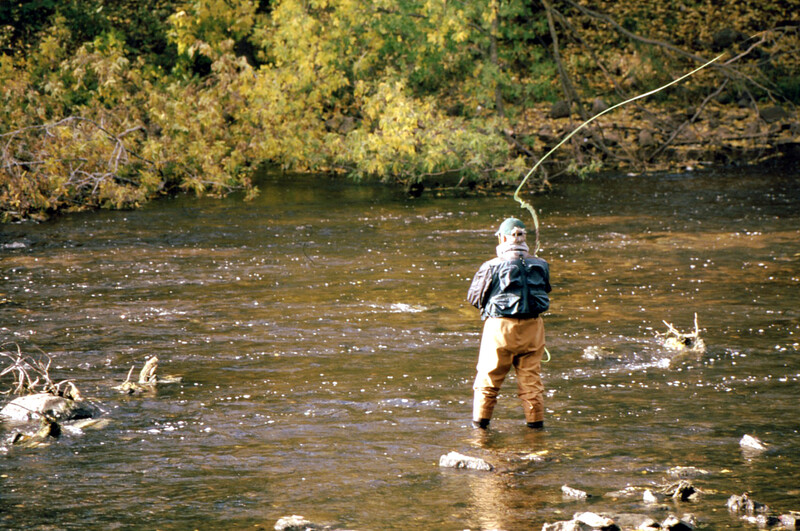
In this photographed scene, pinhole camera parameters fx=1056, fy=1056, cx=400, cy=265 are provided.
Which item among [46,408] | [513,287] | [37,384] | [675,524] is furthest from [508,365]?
[37,384]

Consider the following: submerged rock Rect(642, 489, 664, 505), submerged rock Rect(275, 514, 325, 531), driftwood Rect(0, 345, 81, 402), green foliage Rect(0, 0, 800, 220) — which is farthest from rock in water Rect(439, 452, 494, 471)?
green foliage Rect(0, 0, 800, 220)

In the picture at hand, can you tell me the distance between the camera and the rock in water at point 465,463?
6.91m

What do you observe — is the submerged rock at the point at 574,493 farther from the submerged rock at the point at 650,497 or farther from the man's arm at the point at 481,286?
the man's arm at the point at 481,286

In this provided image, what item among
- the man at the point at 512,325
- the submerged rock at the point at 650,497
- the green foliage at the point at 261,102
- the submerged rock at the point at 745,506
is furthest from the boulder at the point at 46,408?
the green foliage at the point at 261,102

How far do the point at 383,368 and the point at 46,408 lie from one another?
2.99 m

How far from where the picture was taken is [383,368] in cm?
970

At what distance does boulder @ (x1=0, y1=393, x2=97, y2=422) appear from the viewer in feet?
26.8

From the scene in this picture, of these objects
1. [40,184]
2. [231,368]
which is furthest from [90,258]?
[231,368]

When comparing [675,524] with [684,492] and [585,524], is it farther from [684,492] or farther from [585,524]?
[684,492]

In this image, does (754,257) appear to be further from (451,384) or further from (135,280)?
(135,280)

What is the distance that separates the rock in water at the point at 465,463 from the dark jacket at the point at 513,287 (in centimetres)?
121

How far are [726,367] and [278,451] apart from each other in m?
4.35

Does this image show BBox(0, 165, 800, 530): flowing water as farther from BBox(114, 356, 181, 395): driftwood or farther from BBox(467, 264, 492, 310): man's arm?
BBox(467, 264, 492, 310): man's arm

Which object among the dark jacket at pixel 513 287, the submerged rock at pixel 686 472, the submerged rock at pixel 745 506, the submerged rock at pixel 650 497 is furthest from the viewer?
the dark jacket at pixel 513 287
